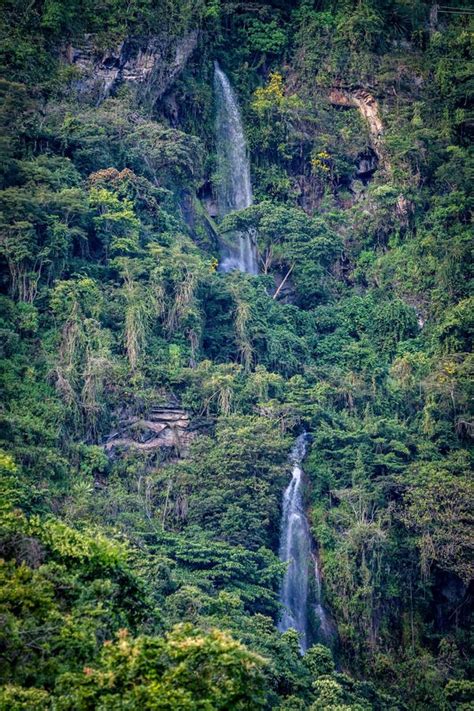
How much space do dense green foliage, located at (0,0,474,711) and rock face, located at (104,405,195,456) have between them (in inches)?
12.0

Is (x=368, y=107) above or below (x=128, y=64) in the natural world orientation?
below

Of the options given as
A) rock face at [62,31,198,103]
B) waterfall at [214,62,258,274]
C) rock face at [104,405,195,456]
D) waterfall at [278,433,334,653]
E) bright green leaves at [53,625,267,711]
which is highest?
rock face at [62,31,198,103]

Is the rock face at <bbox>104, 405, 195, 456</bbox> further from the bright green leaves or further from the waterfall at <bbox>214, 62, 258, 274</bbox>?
the bright green leaves

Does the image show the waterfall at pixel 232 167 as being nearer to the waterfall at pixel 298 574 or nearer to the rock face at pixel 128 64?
the rock face at pixel 128 64

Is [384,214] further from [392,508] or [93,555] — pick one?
[93,555]

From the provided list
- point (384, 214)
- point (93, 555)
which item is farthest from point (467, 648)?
point (384, 214)

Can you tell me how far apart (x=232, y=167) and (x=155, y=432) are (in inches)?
598

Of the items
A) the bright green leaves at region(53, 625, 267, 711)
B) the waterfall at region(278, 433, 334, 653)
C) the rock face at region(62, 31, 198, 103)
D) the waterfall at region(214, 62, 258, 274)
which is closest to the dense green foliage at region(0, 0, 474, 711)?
the bright green leaves at region(53, 625, 267, 711)

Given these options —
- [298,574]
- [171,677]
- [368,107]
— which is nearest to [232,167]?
[368,107]

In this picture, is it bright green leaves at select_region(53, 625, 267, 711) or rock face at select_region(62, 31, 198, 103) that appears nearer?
bright green leaves at select_region(53, 625, 267, 711)

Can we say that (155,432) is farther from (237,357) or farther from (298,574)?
(298,574)

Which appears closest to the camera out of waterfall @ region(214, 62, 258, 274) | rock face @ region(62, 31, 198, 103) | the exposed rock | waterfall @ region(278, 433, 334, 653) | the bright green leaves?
the bright green leaves

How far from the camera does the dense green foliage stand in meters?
19.2

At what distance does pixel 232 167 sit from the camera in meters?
42.9
